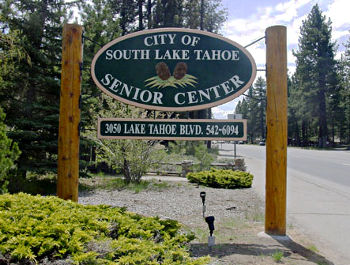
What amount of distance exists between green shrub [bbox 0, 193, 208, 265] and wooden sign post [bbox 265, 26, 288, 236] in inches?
58.2

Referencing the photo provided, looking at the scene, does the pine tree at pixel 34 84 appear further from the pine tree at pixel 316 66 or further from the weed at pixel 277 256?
the pine tree at pixel 316 66

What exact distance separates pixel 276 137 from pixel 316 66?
146 ft

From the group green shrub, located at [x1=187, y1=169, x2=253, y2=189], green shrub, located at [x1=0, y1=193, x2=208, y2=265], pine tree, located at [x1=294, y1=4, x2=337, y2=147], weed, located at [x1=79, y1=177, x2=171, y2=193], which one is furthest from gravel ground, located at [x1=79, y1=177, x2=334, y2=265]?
pine tree, located at [x1=294, y1=4, x2=337, y2=147]

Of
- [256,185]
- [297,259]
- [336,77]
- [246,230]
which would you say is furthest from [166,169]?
[336,77]

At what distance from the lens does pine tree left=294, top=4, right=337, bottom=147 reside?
43.8 m

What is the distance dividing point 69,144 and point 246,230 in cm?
311

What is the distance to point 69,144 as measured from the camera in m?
4.66

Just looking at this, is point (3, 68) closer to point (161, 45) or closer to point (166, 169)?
point (161, 45)

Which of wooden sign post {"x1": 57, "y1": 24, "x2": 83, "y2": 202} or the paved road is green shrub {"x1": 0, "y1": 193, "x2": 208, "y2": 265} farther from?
the paved road

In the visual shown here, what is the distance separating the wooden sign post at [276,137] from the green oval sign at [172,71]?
555mm

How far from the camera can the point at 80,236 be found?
126 inches

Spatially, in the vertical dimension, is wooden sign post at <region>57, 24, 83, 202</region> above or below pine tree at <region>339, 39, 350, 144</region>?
below

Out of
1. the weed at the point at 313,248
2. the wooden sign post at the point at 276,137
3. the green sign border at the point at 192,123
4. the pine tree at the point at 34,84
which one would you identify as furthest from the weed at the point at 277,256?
the pine tree at the point at 34,84

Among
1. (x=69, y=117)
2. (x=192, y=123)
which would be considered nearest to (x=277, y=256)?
(x=192, y=123)
